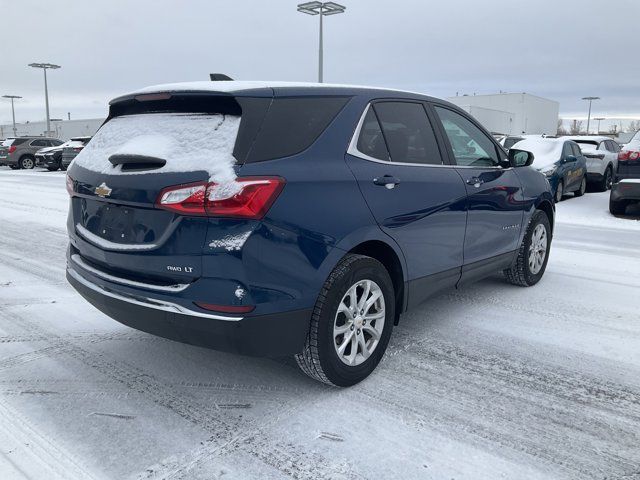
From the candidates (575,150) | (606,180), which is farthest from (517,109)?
(575,150)

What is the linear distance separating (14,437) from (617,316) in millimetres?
4467

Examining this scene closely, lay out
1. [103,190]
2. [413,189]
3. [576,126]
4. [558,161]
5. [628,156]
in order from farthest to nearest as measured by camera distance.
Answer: [576,126], [558,161], [628,156], [413,189], [103,190]

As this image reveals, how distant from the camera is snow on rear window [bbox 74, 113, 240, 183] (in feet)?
8.80

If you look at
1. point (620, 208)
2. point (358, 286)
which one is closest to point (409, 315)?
point (358, 286)

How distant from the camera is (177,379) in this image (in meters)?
3.36

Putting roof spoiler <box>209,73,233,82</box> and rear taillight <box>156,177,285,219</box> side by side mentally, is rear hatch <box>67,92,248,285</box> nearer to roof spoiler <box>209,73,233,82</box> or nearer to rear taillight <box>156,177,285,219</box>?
rear taillight <box>156,177,285,219</box>

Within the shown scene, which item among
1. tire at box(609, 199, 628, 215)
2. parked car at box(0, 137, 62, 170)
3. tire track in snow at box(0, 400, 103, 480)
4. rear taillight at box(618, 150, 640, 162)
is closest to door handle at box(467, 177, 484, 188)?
tire track in snow at box(0, 400, 103, 480)

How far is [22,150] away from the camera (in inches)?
1125

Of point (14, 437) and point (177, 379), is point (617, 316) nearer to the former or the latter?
point (177, 379)

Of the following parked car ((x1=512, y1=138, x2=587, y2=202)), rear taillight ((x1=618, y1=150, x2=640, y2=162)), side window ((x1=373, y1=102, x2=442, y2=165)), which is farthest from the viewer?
parked car ((x1=512, y1=138, x2=587, y2=202))

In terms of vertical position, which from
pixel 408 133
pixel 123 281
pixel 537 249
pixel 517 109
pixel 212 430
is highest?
pixel 517 109

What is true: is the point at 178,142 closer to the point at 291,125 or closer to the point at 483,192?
the point at 291,125

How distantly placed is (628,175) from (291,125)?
359 inches

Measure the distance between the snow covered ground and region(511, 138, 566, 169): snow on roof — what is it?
8324 millimetres
